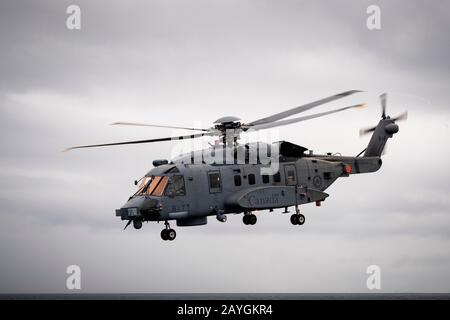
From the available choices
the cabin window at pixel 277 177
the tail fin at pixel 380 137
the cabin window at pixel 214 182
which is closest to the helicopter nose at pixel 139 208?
the cabin window at pixel 214 182

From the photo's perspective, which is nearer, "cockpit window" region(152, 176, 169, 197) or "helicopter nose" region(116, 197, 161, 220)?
"helicopter nose" region(116, 197, 161, 220)

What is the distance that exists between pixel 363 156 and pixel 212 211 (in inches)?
493

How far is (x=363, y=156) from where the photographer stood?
148ft

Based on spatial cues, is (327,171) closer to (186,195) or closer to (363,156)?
(363,156)

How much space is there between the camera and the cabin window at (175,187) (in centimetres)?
3609

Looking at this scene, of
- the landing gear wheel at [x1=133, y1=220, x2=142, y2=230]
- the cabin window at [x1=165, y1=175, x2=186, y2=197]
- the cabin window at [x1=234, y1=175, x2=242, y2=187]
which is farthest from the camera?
the cabin window at [x1=234, y1=175, x2=242, y2=187]

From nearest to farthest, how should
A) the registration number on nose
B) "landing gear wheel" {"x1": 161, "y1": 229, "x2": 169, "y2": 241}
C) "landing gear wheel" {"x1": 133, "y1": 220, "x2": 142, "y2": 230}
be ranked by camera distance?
the registration number on nose < "landing gear wheel" {"x1": 133, "y1": 220, "x2": 142, "y2": 230} < "landing gear wheel" {"x1": 161, "y1": 229, "x2": 169, "y2": 241}

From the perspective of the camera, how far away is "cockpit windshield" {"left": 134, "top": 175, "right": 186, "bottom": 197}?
118ft

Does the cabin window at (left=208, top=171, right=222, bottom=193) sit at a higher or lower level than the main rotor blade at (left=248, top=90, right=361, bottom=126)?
lower

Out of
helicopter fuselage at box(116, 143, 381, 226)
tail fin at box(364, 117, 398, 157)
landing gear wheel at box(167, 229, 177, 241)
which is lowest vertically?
landing gear wheel at box(167, 229, 177, 241)

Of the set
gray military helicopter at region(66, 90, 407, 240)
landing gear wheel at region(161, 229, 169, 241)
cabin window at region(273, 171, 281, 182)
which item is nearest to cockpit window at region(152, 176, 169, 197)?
gray military helicopter at region(66, 90, 407, 240)

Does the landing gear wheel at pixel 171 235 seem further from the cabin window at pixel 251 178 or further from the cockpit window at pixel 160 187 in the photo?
the cabin window at pixel 251 178

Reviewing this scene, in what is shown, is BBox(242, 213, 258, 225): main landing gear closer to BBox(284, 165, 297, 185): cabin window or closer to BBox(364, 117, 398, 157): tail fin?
BBox(284, 165, 297, 185): cabin window
